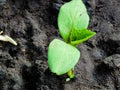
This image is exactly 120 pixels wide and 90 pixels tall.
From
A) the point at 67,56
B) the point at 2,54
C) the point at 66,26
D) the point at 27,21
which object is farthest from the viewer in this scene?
the point at 27,21

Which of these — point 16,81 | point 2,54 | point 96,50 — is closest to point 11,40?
point 2,54

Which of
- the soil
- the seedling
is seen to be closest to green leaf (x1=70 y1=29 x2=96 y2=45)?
the seedling

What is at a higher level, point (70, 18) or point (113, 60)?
point (70, 18)

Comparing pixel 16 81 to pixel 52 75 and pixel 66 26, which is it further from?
pixel 66 26

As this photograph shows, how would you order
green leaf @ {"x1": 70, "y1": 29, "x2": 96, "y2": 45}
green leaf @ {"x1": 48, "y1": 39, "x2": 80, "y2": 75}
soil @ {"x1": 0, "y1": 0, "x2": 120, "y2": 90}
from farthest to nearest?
soil @ {"x1": 0, "y1": 0, "x2": 120, "y2": 90} < green leaf @ {"x1": 70, "y1": 29, "x2": 96, "y2": 45} < green leaf @ {"x1": 48, "y1": 39, "x2": 80, "y2": 75}

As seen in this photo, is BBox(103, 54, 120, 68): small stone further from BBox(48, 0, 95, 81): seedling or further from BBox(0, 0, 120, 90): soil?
BBox(48, 0, 95, 81): seedling

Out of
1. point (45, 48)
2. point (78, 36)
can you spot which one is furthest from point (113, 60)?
point (45, 48)

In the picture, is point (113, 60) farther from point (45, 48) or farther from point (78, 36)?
point (45, 48)
